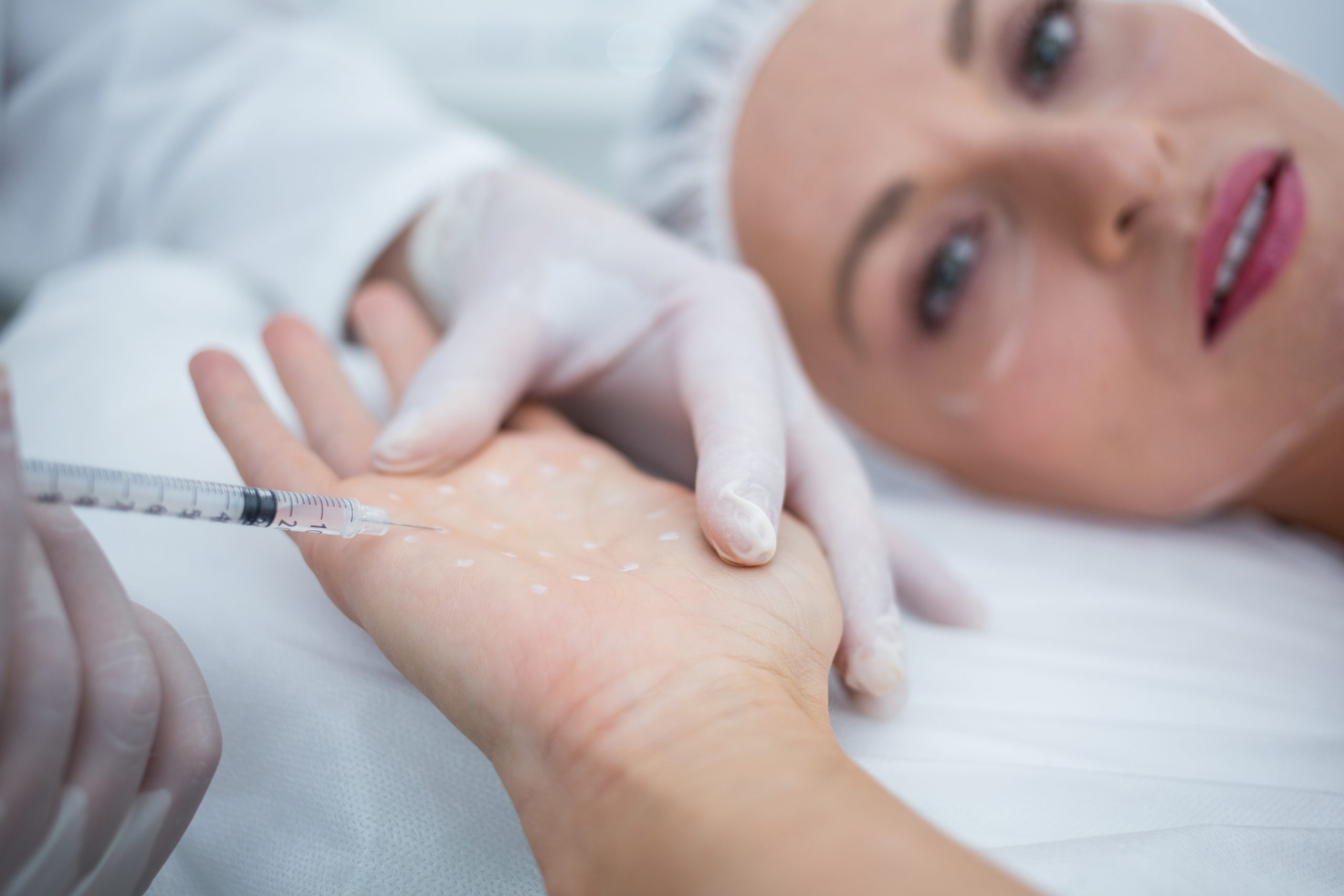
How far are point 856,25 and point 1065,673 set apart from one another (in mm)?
803

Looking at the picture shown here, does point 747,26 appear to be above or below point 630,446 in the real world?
above

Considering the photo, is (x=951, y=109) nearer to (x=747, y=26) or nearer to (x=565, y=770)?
(x=747, y=26)

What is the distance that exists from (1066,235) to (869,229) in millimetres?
216

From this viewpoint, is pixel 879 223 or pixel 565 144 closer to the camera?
pixel 879 223

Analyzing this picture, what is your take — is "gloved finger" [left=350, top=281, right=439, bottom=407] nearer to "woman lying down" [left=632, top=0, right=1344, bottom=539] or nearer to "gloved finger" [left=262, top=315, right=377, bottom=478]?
"gloved finger" [left=262, top=315, right=377, bottom=478]

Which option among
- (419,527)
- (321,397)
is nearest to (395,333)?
(321,397)

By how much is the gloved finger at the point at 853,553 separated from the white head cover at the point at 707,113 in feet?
1.68

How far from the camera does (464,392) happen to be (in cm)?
65

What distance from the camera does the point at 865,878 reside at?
1.08ft

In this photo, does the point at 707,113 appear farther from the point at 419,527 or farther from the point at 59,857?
the point at 59,857

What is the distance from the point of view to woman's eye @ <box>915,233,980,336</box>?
94cm

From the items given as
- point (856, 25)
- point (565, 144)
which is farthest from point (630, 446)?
point (565, 144)

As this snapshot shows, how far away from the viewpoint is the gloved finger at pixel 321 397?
66 cm

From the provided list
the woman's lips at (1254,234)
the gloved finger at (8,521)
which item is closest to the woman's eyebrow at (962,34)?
the woman's lips at (1254,234)
